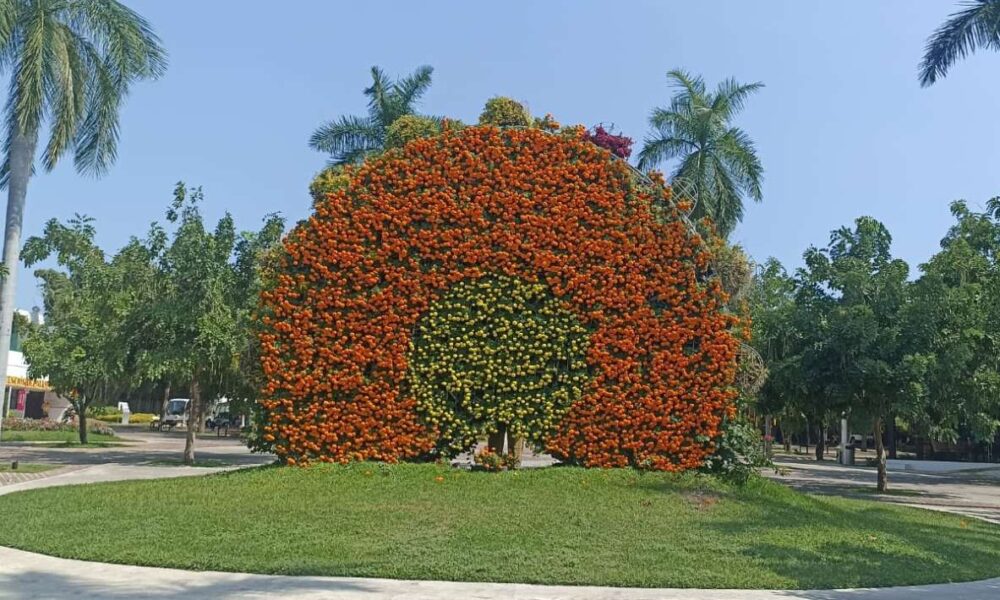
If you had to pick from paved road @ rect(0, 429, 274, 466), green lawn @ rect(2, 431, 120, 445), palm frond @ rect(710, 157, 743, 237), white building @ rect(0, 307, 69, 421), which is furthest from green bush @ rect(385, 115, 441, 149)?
white building @ rect(0, 307, 69, 421)

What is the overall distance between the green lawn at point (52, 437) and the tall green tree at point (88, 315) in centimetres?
227

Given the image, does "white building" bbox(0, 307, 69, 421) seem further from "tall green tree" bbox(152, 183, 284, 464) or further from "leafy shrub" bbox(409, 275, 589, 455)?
"leafy shrub" bbox(409, 275, 589, 455)

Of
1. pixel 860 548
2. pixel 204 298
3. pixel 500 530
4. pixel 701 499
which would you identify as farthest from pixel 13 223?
pixel 860 548

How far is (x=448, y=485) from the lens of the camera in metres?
12.3

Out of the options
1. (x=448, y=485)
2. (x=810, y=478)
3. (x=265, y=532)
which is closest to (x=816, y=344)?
(x=810, y=478)

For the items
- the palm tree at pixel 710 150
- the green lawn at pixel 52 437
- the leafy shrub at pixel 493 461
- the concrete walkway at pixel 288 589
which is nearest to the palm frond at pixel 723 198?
the palm tree at pixel 710 150

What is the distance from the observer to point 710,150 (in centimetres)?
2936

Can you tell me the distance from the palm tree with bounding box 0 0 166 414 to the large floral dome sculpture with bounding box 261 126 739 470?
20.4 feet

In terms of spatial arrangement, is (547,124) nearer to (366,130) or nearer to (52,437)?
(366,130)

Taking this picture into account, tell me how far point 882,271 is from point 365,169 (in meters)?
14.0

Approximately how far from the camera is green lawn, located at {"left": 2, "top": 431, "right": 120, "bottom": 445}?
106 feet

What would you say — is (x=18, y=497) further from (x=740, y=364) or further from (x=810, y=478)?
(x=810, y=478)

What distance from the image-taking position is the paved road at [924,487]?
19000 millimetres

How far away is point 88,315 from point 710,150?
20.7m
